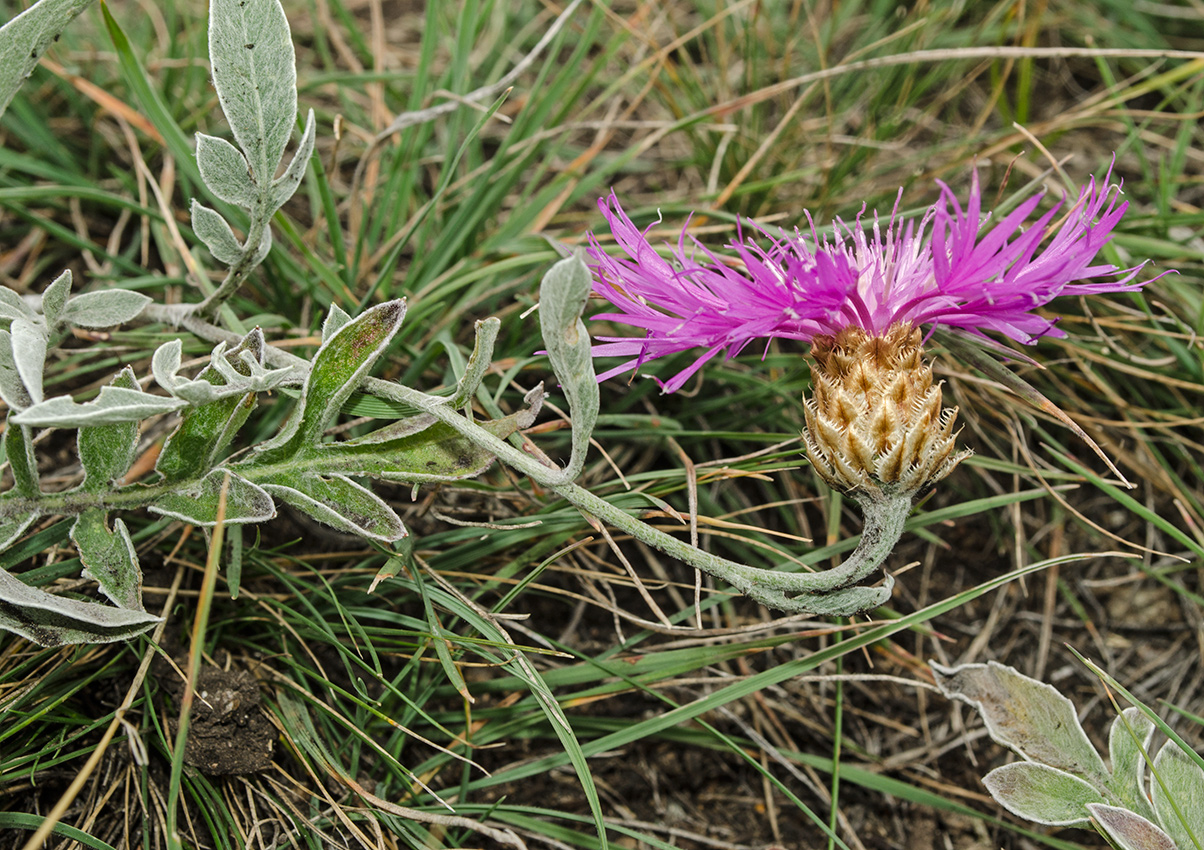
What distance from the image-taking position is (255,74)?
1.29 meters

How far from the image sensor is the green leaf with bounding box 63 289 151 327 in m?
1.40

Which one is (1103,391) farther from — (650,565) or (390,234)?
(390,234)

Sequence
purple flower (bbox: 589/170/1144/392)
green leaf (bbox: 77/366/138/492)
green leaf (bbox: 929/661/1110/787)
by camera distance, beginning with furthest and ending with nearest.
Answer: green leaf (bbox: 929/661/1110/787)
green leaf (bbox: 77/366/138/492)
purple flower (bbox: 589/170/1144/392)

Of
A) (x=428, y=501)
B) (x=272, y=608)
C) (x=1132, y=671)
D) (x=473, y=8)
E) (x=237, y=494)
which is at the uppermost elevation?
(x=473, y=8)

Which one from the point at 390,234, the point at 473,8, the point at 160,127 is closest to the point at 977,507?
the point at 390,234

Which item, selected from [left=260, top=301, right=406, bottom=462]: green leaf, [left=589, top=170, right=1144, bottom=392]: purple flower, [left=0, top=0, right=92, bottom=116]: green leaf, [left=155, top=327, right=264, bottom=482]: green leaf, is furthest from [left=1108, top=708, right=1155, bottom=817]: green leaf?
[left=0, top=0, right=92, bottom=116]: green leaf

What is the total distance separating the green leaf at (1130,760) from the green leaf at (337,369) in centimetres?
123

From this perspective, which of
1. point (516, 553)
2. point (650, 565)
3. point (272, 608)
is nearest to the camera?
point (272, 608)

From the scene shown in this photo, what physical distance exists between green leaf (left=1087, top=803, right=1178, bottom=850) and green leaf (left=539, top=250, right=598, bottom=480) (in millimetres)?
901

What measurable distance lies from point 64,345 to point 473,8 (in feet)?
3.67

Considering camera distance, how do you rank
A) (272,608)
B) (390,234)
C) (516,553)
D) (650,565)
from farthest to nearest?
(390,234) → (650,565) → (516,553) → (272,608)

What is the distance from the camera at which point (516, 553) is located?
5.46ft

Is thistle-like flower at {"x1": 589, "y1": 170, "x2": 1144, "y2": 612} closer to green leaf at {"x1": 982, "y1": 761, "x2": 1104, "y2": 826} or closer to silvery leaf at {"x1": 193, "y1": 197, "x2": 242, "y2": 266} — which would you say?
green leaf at {"x1": 982, "y1": 761, "x2": 1104, "y2": 826}

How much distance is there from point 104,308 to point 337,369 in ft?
1.52
